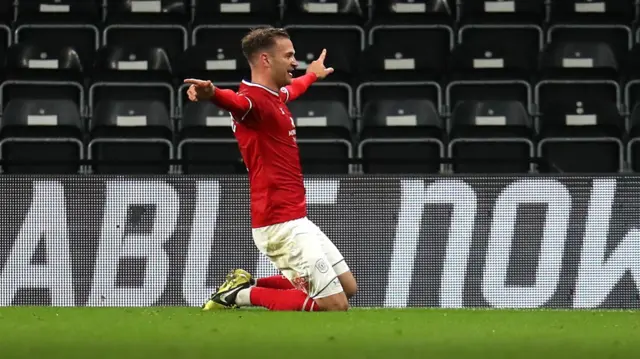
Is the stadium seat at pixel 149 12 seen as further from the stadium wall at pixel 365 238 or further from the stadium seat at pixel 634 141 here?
the stadium seat at pixel 634 141

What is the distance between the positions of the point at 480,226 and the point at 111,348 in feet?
13.0

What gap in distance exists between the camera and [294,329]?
197 inches

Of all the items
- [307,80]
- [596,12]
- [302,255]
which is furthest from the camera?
[596,12]

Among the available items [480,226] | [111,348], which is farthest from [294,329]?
[480,226]

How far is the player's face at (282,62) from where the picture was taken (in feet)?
20.7

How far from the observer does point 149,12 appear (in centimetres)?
1034

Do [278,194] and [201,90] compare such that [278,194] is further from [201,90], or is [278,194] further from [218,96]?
[201,90]

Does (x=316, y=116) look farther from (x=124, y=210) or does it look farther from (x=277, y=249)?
(x=277, y=249)

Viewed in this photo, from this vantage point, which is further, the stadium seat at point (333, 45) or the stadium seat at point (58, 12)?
the stadium seat at point (58, 12)

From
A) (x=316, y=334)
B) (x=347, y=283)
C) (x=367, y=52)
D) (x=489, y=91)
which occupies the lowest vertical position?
(x=347, y=283)

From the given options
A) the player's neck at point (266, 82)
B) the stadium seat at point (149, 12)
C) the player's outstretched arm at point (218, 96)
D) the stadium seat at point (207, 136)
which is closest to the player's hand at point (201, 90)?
the player's outstretched arm at point (218, 96)

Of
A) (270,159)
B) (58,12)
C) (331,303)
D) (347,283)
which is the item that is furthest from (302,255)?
(58,12)

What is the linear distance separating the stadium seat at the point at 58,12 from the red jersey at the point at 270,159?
179 inches

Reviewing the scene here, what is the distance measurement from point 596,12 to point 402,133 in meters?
2.27
